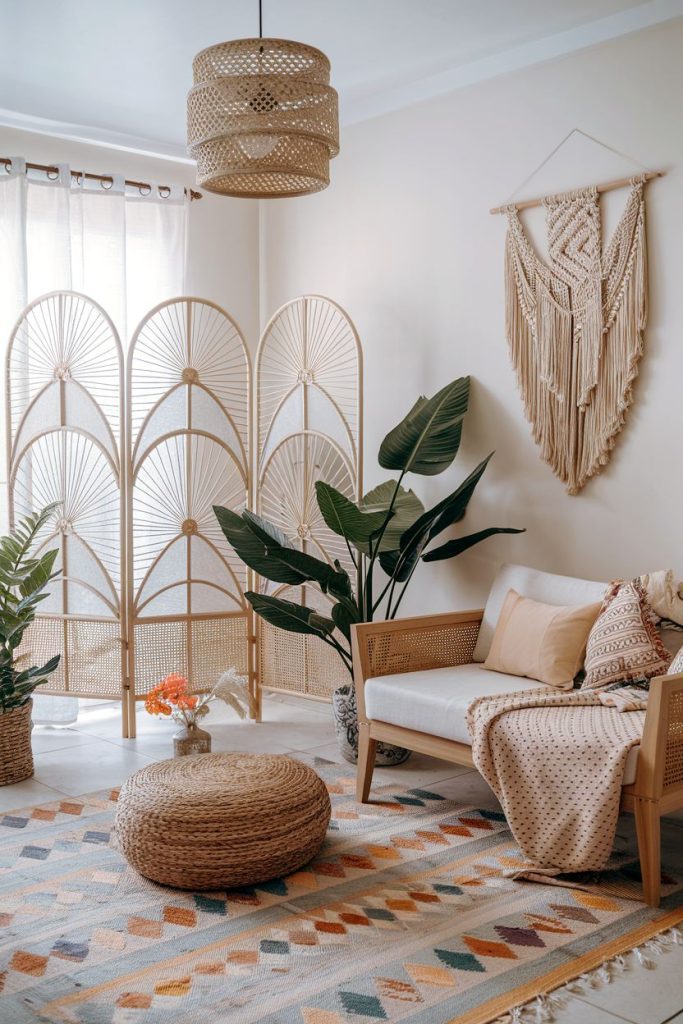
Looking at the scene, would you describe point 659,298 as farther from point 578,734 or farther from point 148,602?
point 148,602

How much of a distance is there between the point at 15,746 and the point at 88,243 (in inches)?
90.4

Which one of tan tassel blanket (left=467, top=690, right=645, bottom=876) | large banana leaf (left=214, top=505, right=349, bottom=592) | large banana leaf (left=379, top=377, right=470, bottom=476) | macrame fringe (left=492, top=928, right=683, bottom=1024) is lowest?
macrame fringe (left=492, top=928, right=683, bottom=1024)

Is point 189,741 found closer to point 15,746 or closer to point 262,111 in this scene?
point 15,746

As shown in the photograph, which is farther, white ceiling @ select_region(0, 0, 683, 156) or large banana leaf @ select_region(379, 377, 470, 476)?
large banana leaf @ select_region(379, 377, 470, 476)

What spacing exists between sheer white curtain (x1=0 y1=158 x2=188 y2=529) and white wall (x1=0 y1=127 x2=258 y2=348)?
0.14 metres

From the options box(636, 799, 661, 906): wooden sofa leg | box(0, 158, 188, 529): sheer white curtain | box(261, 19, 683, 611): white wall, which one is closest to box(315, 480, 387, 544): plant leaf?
box(261, 19, 683, 611): white wall

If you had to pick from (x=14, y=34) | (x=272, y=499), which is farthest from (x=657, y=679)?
(x=14, y=34)

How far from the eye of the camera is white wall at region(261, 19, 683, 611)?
3.58 meters

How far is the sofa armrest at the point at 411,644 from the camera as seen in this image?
141 inches

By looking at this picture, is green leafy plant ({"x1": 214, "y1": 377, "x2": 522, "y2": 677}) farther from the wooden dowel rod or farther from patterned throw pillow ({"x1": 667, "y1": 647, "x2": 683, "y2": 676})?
patterned throw pillow ({"x1": 667, "y1": 647, "x2": 683, "y2": 676})

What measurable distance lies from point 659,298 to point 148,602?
7.70 feet

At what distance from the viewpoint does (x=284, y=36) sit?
3855 mm

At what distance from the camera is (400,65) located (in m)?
4.15

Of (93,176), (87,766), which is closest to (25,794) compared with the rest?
(87,766)
